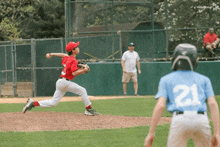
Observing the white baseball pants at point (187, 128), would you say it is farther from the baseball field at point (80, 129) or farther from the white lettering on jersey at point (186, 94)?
the baseball field at point (80, 129)

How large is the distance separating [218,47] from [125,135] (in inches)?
418

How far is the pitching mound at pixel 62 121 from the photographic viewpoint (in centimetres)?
833

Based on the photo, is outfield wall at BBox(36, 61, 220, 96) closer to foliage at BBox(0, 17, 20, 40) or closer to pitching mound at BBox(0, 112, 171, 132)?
pitching mound at BBox(0, 112, 171, 132)

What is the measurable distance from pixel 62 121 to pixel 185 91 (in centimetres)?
568

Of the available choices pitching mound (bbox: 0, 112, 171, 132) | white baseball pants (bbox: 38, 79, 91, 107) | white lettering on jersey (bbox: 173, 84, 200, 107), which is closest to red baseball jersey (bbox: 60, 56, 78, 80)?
white baseball pants (bbox: 38, 79, 91, 107)

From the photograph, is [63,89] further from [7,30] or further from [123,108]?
[7,30]

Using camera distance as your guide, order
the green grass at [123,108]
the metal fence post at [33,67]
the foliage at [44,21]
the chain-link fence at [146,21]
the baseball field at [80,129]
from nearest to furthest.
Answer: the baseball field at [80,129] < the green grass at [123,108] < the chain-link fence at [146,21] < the metal fence post at [33,67] < the foliage at [44,21]

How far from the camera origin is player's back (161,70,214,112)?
371cm

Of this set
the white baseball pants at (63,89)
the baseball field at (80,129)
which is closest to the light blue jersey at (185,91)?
the baseball field at (80,129)

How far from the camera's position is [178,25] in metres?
18.8

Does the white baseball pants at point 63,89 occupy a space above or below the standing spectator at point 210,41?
below

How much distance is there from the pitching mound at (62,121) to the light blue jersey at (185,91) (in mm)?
4559

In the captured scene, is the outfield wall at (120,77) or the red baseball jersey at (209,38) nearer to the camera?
the red baseball jersey at (209,38)

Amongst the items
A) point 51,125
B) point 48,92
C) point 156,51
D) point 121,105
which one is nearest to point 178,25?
point 156,51
